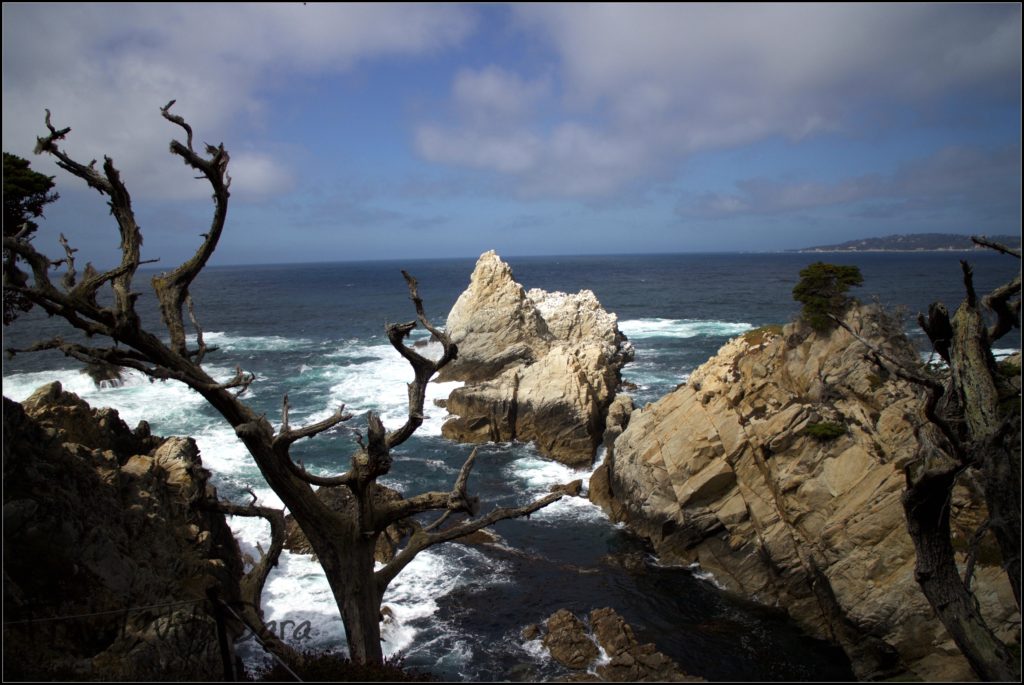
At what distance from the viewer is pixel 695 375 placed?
97.4 ft

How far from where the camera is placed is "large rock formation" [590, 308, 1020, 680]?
52.0 ft

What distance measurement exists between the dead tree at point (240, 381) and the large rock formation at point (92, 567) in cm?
160

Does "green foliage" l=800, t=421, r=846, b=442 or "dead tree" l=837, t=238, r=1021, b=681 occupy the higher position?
"dead tree" l=837, t=238, r=1021, b=681

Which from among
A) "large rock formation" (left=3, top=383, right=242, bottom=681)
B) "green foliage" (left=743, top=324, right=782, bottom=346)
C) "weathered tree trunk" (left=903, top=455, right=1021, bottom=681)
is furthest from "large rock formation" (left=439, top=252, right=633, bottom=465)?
"weathered tree trunk" (left=903, top=455, right=1021, bottom=681)

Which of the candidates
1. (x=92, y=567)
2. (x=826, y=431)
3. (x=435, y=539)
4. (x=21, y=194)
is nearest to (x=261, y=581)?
(x=435, y=539)

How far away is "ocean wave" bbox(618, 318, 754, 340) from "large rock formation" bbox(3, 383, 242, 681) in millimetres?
54436

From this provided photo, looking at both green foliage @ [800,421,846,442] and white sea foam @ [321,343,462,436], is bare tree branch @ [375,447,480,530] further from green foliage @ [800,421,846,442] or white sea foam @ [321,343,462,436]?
white sea foam @ [321,343,462,436]

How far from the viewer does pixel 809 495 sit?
64.4 ft

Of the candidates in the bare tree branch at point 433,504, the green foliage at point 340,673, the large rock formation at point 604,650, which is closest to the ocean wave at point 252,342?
the large rock formation at point 604,650

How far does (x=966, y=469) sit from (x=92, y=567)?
13.8 m

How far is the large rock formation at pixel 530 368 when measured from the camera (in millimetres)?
33031

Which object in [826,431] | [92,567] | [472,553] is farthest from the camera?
[472,553]

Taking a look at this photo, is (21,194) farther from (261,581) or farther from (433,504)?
(433,504)

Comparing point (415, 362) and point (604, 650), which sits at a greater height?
point (415, 362)
